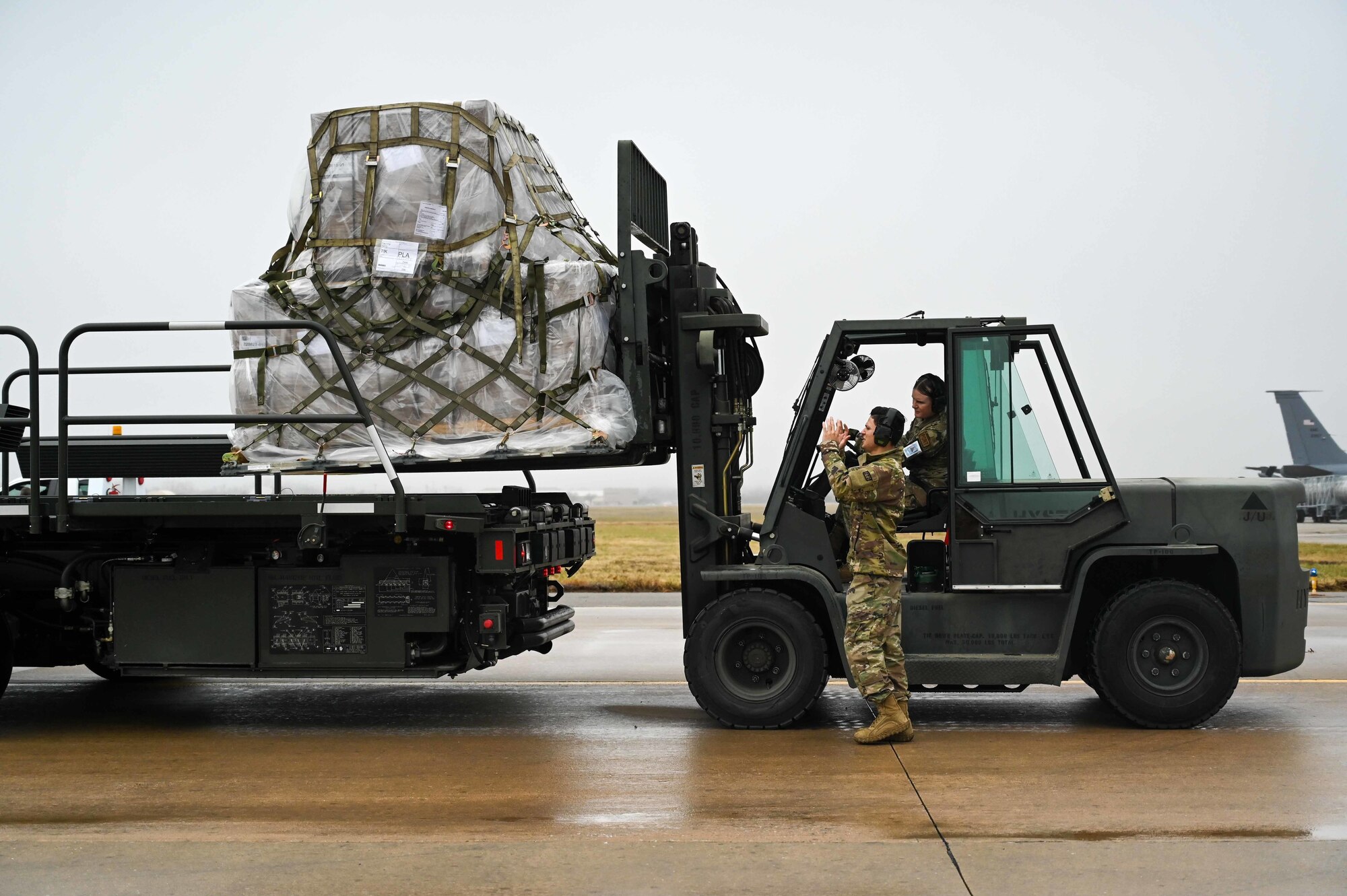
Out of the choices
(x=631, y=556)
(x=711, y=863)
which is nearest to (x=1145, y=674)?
(x=711, y=863)

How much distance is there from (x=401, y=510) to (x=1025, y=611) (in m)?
3.94

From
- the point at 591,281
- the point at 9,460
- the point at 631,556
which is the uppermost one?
the point at 591,281

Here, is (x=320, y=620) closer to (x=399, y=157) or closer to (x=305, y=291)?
(x=305, y=291)

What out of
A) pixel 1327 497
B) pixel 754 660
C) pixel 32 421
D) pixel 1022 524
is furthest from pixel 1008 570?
pixel 1327 497

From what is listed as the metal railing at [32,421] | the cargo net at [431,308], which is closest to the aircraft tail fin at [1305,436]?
the cargo net at [431,308]

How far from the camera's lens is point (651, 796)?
6293mm

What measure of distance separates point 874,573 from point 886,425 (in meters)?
0.91

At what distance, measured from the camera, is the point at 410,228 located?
8047mm

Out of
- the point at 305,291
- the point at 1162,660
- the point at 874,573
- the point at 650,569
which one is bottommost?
the point at 650,569

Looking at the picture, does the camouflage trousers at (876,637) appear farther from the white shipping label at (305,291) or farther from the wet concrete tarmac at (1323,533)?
the wet concrete tarmac at (1323,533)

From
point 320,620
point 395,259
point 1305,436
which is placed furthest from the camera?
point 1305,436

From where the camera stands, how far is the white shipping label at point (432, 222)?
7992 millimetres

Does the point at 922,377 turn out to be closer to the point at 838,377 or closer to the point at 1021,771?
the point at 838,377

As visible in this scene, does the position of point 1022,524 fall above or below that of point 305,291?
below
